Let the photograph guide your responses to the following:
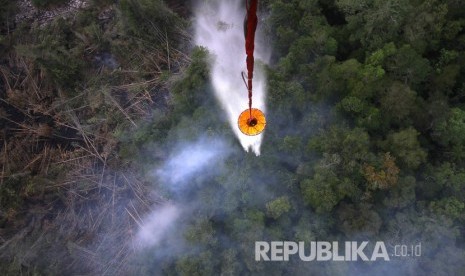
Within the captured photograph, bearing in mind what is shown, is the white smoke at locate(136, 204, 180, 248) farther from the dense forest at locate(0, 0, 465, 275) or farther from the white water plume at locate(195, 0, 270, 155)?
the white water plume at locate(195, 0, 270, 155)

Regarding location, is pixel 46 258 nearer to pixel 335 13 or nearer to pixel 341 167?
pixel 341 167

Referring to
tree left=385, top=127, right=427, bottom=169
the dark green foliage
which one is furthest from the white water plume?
the dark green foliage

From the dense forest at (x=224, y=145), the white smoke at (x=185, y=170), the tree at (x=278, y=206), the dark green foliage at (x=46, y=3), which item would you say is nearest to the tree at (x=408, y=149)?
the dense forest at (x=224, y=145)

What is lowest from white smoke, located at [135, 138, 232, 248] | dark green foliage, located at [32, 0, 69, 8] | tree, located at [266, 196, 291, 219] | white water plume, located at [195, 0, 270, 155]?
tree, located at [266, 196, 291, 219]

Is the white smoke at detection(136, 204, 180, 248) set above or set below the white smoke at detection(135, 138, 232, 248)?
below

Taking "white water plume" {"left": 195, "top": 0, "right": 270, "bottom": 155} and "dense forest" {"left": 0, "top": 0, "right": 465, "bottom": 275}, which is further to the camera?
"white water plume" {"left": 195, "top": 0, "right": 270, "bottom": 155}

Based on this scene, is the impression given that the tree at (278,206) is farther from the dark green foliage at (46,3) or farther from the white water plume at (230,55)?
the dark green foliage at (46,3)

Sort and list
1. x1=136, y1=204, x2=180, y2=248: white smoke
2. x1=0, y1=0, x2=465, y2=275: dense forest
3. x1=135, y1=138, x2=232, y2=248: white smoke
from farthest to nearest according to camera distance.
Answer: x1=136, y1=204, x2=180, y2=248: white smoke → x1=135, y1=138, x2=232, y2=248: white smoke → x1=0, y1=0, x2=465, y2=275: dense forest

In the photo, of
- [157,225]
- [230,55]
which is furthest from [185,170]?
[230,55]
